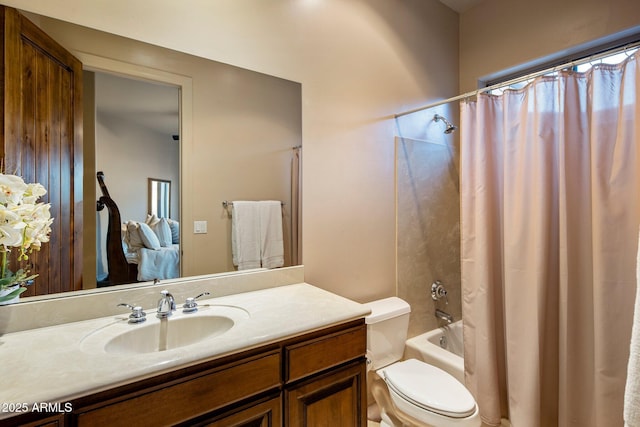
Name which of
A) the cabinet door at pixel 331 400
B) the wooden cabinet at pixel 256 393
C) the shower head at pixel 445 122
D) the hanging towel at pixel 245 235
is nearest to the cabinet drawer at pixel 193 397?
the wooden cabinet at pixel 256 393

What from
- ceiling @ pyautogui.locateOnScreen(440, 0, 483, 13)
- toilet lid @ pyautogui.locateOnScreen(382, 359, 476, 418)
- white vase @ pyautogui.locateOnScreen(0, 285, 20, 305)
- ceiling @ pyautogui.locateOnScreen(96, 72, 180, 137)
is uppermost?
ceiling @ pyautogui.locateOnScreen(440, 0, 483, 13)

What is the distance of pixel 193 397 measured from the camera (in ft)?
2.73

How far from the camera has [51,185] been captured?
3.66 ft

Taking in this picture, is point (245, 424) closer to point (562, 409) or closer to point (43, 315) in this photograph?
point (43, 315)

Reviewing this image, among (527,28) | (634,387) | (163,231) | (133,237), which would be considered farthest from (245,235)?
(527,28)

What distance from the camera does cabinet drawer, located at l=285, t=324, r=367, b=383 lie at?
1.02 m

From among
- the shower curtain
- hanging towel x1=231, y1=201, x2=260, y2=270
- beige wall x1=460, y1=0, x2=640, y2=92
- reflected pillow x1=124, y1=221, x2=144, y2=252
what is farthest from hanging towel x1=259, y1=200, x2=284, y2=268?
beige wall x1=460, y1=0, x2=640, y2=92

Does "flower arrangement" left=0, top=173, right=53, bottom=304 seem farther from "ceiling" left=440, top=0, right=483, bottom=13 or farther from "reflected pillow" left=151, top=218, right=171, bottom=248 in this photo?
"ceiling" left=440, top=0, right=483, bottom=13

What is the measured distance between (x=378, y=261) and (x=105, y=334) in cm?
150

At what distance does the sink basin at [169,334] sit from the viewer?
3.41 ft

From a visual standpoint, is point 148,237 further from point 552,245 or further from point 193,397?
point 552,245

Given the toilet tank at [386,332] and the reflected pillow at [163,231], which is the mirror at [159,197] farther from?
the toilet tank at [386,332]

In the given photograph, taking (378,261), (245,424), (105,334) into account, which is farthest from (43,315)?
(378,261)

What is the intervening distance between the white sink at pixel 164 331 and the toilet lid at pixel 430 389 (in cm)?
87
